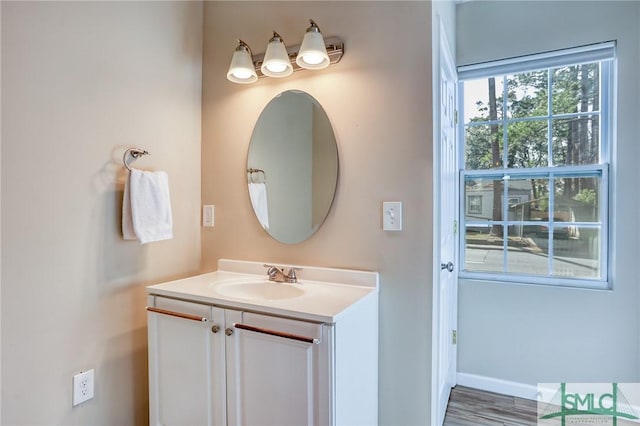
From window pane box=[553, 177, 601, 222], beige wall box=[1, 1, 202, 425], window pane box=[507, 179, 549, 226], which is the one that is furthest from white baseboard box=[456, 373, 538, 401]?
beige wall box=[1, 1, 202, 425]

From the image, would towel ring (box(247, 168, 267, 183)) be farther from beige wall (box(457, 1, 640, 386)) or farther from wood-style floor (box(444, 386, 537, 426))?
wood-style floor (box(444, 386, 537, 426))

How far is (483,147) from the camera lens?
7.61 ft

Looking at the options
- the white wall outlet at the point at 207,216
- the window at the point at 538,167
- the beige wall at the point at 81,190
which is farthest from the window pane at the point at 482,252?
the beige wall at the point at 81,190

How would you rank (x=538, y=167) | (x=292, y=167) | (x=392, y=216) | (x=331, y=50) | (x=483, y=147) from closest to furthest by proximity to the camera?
(x=392, y=216)
(x=331, y=50)
(x=292, y=167)
(x=538, y=167)
(x=483, y=147)

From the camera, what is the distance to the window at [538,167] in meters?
2.03

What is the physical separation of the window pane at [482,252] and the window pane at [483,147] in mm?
435

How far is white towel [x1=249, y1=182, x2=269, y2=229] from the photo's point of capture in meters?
1.81

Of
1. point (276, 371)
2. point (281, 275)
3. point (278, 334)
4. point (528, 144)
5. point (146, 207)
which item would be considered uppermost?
point (528, 144)

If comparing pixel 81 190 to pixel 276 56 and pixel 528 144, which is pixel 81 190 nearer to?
pixel 276 56

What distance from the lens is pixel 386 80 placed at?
1545mm

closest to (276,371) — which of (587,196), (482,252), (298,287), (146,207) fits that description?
(298,287)

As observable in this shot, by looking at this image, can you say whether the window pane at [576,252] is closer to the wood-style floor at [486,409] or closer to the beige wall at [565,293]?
the beige wall at [565,293]

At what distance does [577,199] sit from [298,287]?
1756 millimetres

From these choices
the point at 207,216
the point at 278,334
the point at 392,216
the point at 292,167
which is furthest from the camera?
the point at 207,216
